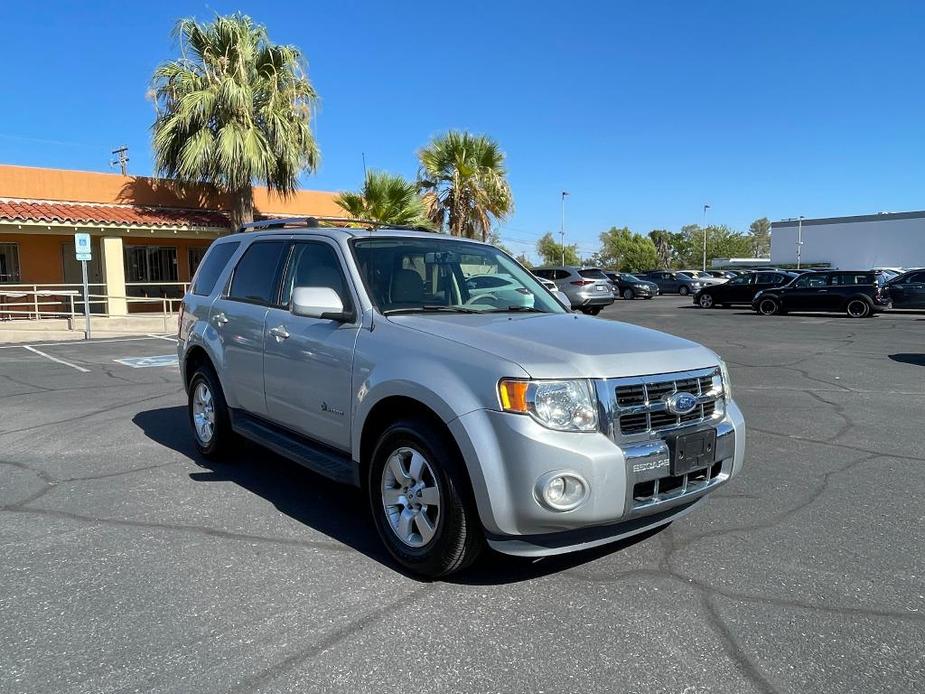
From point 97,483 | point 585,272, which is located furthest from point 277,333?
point 585,272

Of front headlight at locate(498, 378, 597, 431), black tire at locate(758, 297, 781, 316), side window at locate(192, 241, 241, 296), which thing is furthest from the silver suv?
black tire at locate(758, 297, 781, 316)

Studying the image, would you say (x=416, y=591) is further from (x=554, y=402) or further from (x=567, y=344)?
(x=567, y=344)

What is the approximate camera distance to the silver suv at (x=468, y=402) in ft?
10.5

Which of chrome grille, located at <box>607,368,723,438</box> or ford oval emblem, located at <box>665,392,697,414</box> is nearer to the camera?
chrome grille, located at <box>607,368,723,438</box>

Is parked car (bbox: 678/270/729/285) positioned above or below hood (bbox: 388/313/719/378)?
above

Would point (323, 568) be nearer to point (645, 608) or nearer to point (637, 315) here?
point (645, 608)

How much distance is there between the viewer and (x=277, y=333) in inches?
187

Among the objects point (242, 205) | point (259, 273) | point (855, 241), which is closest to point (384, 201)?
point (242, 205)

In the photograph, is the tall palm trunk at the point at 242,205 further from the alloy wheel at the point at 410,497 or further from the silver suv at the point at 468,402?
the alloy wheel at the point at 410,497

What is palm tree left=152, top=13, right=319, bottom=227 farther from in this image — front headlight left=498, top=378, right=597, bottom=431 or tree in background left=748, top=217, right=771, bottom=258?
tree in background left=748, top=217, right=771, bottom=258

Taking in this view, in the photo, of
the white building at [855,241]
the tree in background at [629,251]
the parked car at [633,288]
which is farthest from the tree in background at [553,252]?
the parked car at [633,288]

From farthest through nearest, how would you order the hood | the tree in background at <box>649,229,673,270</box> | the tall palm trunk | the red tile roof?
the tree in background at <box>649,229,673,270</box>
the tall palm trunk
the red tile roof
the hood

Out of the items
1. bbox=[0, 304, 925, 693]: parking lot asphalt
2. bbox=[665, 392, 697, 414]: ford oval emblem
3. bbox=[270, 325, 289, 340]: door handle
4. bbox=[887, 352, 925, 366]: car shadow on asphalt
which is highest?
bbox=[270, 325, 289, 340]: door handle

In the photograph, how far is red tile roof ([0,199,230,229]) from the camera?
17.9 metres
